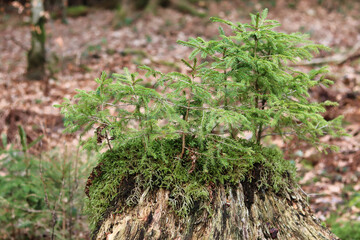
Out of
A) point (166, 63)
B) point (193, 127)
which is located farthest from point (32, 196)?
point (166, 63)

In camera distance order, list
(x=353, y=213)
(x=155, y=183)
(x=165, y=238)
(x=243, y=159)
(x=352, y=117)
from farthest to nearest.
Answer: (x=352, y=117)
(x=353, y=213)
(x=243, y=159)
(x=155, y=183)
(x=165, y=238)

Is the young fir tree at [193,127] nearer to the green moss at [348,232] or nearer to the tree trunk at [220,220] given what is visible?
the tree trunk at [220,220]

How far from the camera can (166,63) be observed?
888 cm

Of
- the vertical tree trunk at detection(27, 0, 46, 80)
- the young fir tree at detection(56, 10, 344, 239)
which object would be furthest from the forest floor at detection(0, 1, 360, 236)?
the young fir tree at detection(56, 10, 344, 239)

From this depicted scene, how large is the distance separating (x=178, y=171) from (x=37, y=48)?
25.9 ft

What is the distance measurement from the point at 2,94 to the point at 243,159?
7.53 meters

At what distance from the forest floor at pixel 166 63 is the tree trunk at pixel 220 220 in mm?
788

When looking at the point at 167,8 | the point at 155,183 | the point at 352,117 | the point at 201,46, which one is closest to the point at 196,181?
the point at 155,183

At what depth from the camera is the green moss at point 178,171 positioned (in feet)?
6.21

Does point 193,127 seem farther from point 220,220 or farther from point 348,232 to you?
point 348,232

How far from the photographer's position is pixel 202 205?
1895 millimetres

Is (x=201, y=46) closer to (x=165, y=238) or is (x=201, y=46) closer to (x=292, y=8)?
(x=165, y=238)

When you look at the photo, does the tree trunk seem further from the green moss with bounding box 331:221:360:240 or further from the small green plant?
the small green plant

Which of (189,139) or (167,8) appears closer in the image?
(189,139)
